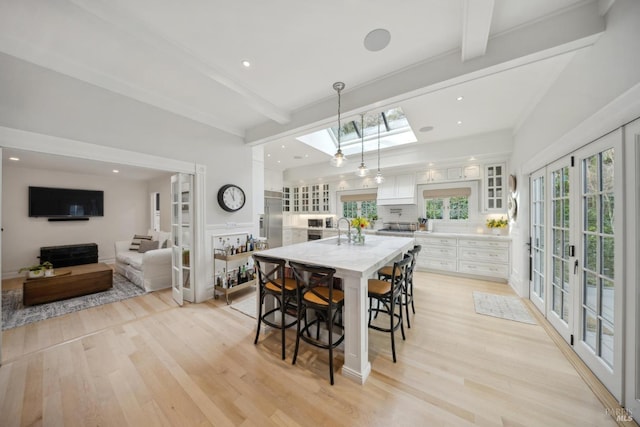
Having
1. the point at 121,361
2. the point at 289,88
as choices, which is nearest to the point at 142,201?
the point at 121,361

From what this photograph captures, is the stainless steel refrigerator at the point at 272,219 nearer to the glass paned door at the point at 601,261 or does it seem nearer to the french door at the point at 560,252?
the french door at the point at 560,252

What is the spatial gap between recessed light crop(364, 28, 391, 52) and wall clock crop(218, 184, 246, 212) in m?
2.84

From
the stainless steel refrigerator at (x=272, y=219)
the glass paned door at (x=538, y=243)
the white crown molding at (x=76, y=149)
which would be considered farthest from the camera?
the stainless steel refrigerator at (x=272, y=219)

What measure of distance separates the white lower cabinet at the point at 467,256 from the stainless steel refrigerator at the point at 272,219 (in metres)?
4.22

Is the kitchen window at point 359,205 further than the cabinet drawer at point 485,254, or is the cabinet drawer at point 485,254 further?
the kitchen window at point 359,205

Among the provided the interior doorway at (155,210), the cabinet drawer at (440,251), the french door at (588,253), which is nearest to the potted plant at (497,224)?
the cabinet drawer at (440,251)

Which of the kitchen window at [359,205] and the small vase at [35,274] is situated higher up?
the kitchen window at [359,205]

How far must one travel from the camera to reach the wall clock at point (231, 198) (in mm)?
3584

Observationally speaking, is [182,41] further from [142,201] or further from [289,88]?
[142,201]

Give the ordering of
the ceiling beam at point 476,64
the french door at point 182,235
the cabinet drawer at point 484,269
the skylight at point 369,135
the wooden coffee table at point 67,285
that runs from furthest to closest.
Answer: the skylight at point 369,135
the cabinet drawer at point 484,269
the french door at point 182,235
the wooden coffee table at point 67,285
the ceiling beam at point 476,64

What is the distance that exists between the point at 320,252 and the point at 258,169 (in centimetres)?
252

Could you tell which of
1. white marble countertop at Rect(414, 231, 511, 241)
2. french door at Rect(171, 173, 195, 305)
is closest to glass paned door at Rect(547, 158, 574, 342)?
white marble countertop at Rect(414, 231, 511, 241)

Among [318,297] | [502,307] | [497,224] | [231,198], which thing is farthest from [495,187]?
[231,198]

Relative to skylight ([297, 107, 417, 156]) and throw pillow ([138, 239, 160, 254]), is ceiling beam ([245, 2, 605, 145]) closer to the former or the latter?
skylight ([297, 107, 417, 156])
